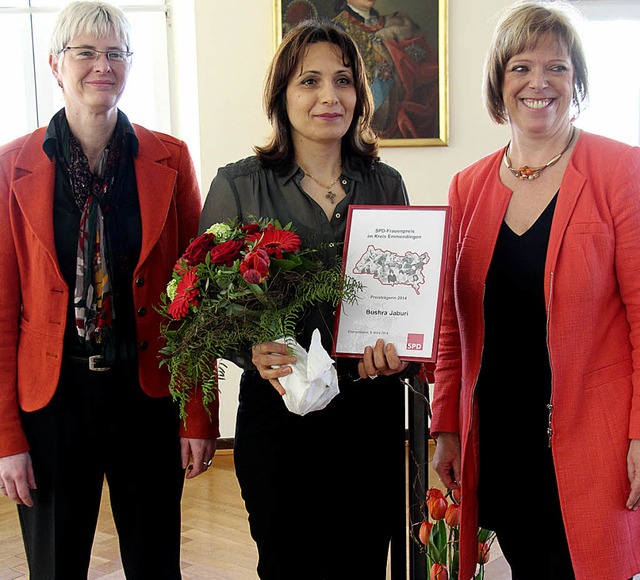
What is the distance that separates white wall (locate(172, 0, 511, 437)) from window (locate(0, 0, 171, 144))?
0.10 meters

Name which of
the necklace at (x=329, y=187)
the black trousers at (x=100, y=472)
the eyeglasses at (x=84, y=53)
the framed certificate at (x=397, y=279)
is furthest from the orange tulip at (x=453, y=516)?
the eyeglasses at (x=84, y=53)

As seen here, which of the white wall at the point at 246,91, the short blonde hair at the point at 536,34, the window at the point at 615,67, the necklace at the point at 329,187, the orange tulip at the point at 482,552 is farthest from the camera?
the window at the point at 615,67

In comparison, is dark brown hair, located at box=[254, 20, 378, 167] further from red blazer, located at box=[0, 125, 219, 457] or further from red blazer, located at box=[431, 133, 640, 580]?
red blazer, located at box=[431, 133, 640, 580]

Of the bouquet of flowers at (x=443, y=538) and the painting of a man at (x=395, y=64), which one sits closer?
the bouquet of flowers at (x=443, y=538)

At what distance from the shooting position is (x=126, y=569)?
1979 millimetres

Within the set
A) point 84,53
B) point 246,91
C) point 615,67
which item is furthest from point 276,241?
point 615,67

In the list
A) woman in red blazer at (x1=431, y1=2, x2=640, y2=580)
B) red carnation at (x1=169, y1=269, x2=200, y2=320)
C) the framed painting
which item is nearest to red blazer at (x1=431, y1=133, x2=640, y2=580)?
woman in red blazer at (x1=431, y1=2, x2=640, y2=580)

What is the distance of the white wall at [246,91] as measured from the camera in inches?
165

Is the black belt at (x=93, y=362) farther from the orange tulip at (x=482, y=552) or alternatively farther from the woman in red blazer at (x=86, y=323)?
A: the orange tulip at (x=482, y=552)

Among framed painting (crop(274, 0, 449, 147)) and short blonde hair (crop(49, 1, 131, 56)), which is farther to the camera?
framed painting (crop(274, 0, 449, 147))

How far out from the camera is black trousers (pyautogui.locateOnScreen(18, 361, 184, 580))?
1.86 m

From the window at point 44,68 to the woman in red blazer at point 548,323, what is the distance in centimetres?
292

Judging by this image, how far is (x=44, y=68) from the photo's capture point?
14.3 ft

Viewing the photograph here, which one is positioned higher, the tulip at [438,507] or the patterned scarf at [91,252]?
the patterned scarf at [91,252]
